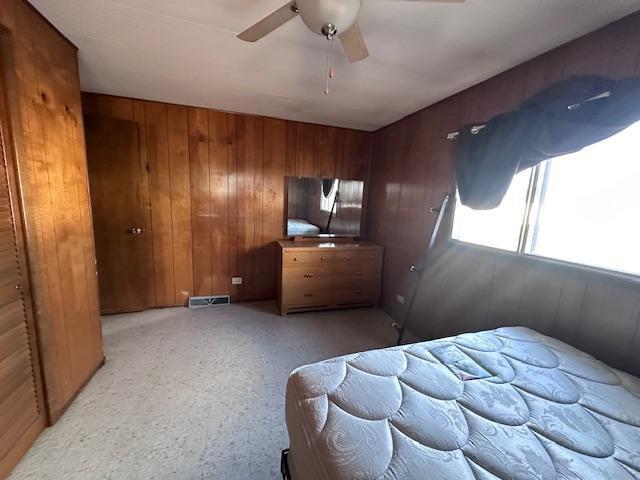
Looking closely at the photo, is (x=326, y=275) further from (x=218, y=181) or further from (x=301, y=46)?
(x=301, y=46)

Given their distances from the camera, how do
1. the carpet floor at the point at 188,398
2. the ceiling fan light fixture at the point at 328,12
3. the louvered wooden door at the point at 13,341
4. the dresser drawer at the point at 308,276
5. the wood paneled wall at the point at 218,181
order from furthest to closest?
the dresser drawer at the point at 308,276, the wood paneled wall at the point at 218,181, the carpet floor at the point at 188,398, the louvered wooden door at the point at 13,341, the ceiling fan light fixture at the point at 328,12

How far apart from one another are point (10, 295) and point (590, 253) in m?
3.00

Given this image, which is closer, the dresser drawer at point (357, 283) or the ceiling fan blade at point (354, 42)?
the ceiling fan blade at point (354, 42)

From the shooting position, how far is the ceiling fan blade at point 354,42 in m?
1.19

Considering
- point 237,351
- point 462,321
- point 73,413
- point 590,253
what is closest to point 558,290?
point 590,253

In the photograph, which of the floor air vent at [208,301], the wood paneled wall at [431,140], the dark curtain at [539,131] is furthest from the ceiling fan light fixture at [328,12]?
the floor air vent at [208,301]

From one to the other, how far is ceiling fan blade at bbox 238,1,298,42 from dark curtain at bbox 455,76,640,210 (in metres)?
1.43

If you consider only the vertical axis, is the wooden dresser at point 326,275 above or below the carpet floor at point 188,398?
above

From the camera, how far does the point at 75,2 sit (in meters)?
1.30

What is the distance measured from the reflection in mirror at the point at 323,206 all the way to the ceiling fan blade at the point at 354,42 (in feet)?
6.52

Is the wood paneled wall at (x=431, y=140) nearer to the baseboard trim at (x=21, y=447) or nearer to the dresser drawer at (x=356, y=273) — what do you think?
the dresser drawer at (x=356, y=273)

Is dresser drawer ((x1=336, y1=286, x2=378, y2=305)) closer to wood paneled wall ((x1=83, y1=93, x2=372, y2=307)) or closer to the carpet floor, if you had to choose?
the carpet floor

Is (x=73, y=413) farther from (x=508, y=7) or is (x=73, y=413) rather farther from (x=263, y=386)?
(x=508, y=7)

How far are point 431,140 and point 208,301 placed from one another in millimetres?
3058
